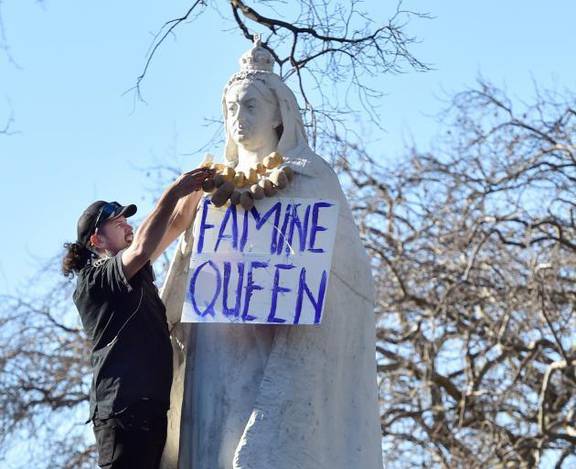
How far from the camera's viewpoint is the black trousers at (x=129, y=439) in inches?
253

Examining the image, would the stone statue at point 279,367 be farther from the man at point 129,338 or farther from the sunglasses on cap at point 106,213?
the sunglasses on cap at point 106,213

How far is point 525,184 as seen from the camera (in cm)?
1717

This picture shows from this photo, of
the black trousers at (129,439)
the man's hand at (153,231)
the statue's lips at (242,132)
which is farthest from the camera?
the statue's lips at (242,132)

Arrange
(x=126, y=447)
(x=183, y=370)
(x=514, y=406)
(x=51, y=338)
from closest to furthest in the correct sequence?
(x=126, y=447), (x=183, y=370), (x=51, y=338), (x=514, y=406)

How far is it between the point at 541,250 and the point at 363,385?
10.9 metres

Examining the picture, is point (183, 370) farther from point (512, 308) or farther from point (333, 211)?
point (512, 308)

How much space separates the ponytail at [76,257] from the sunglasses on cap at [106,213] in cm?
11

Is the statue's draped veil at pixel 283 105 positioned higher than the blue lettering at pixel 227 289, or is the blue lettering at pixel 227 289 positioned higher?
the statue's draped veil at pixel 283 105

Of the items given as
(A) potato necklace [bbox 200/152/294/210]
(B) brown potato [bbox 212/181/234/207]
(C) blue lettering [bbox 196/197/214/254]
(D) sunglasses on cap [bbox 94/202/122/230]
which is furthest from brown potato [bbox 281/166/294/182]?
(D) sunglasses on cap [bbox 94/202/122/230]

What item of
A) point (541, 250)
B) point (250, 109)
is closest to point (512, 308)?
point (541, 250)

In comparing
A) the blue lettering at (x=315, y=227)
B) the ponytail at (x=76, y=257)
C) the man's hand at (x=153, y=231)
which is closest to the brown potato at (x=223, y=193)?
the man's hand at (x=153, y=231)

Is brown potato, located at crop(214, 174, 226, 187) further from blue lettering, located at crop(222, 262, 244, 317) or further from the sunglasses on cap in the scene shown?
the sunglasses on cap

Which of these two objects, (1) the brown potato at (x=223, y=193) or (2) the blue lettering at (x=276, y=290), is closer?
(2) the blue lettering at (x=276, y=290)

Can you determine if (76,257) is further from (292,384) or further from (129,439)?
(292,384)
